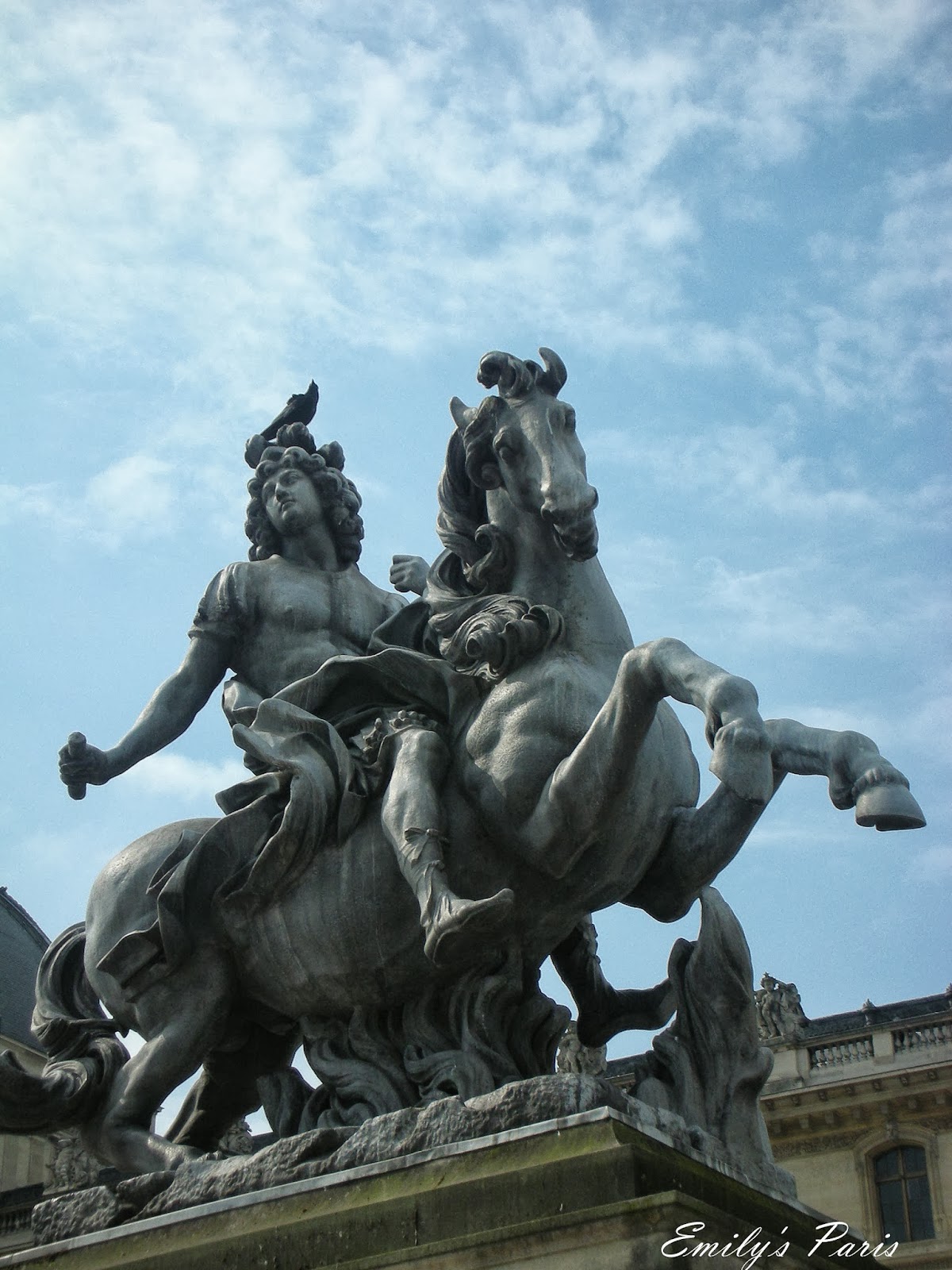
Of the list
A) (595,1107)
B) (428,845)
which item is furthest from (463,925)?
(595,1107)

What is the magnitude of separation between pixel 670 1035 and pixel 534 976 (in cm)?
53

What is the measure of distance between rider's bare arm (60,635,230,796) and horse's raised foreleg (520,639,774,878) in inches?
78.4

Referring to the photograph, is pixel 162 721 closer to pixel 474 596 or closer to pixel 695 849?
pixel 474 596

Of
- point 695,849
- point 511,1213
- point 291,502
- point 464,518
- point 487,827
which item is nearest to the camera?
point 511,1213

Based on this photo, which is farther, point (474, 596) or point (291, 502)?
point (291, 502)

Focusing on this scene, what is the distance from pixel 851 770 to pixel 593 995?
1.64m

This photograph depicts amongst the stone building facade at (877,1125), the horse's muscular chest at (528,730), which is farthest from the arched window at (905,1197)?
the horse's muscular chest at (528,730)

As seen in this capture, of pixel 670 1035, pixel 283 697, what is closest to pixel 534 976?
pixel 670 1035

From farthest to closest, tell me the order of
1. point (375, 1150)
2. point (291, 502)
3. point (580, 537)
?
point (291, 502)
point (580, 537)
point (375, 1150)

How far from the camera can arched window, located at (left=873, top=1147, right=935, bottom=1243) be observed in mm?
30172

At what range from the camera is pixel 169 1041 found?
20.6ft

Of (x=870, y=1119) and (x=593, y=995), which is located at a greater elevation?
(x=870, y=1119)

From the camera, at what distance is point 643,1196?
14.9 ft

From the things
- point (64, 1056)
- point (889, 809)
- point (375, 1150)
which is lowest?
point (375, 1150)
